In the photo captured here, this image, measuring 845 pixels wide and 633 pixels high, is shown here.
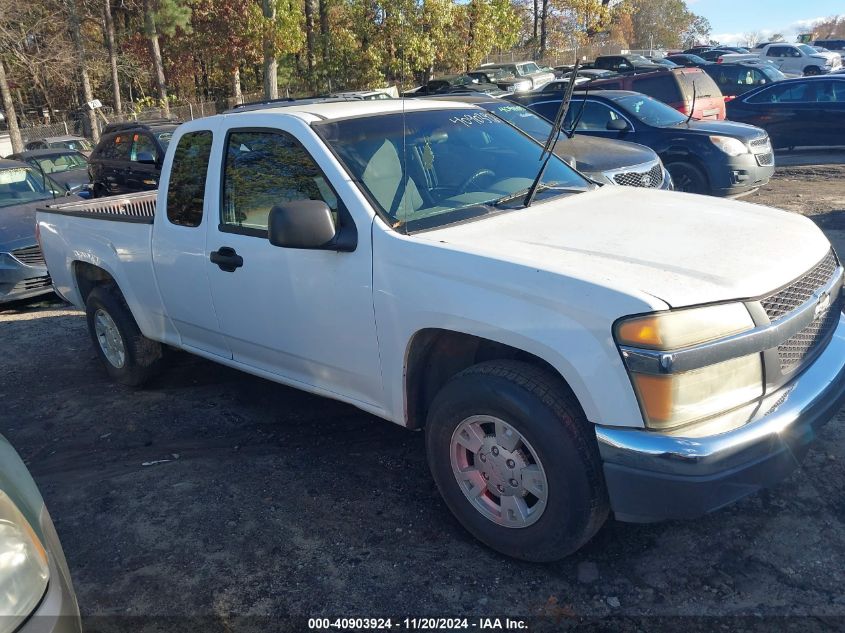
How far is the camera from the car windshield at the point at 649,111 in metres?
10.4

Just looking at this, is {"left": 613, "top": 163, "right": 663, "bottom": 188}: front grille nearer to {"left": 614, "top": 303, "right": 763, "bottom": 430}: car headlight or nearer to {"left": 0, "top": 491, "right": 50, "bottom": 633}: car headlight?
{"left": 614, "top": 303, "right": 763, "bottom": 430}: car headlight

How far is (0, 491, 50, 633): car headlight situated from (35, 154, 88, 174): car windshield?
49.9ft

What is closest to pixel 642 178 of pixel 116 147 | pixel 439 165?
pixel 439 165

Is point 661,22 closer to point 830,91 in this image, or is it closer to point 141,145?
point 830,91

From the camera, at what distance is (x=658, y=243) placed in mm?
3096

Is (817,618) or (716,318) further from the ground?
(716,318)

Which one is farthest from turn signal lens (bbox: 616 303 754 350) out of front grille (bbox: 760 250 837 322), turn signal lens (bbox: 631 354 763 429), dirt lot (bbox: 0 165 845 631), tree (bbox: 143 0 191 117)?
tree (bbox: 143 0 191 117)

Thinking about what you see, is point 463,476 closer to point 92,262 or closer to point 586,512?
point 586,512

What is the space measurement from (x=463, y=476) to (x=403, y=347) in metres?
0.63

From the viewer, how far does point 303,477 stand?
4.03 meters

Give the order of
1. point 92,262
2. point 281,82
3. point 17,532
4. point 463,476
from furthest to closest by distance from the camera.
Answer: point 281,82 < point 92,262 < point 463,476 < point 17,532

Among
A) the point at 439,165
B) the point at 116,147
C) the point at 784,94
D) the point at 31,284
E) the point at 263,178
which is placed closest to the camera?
the point at 439,165

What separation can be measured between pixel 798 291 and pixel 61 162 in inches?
633

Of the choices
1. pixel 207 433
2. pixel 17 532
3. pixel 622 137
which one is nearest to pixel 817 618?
pixel 17 532
